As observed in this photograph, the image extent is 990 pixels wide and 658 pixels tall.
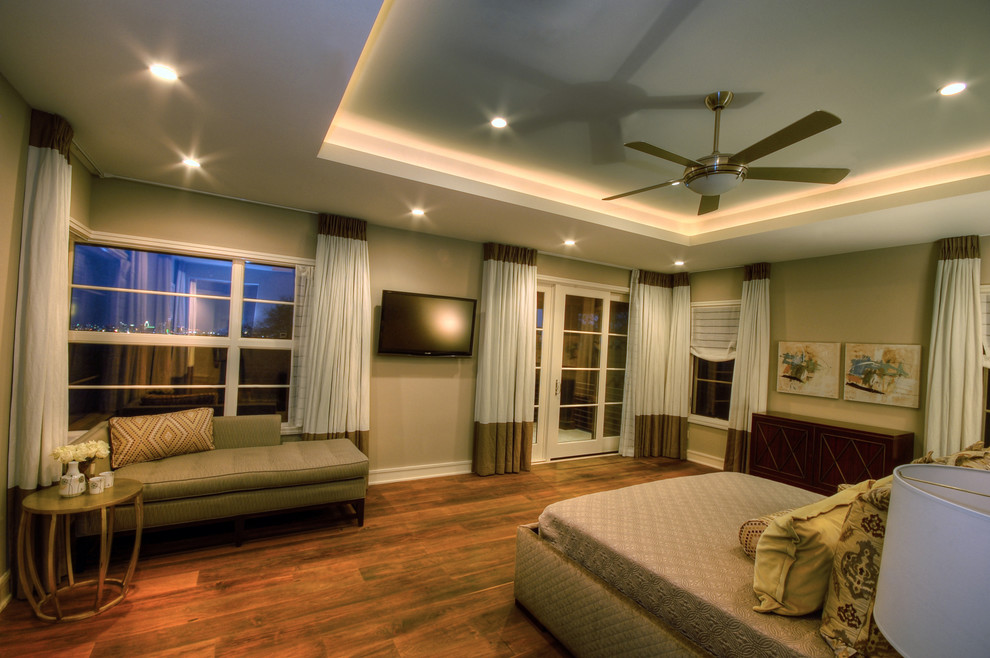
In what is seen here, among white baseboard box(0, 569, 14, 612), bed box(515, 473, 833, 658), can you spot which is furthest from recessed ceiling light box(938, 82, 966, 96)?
white baseboard box(0, 569, 14, 612)

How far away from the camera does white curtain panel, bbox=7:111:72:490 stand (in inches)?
90.5

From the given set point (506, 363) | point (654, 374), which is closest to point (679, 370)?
point (654, 374)

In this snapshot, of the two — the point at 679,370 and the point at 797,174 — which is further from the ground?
the point at 797,174

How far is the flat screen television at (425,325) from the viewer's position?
4.41 m

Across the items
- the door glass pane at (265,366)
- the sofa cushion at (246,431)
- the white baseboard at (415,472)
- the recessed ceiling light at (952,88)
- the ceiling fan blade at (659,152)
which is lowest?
the white baseboard at (415,472)

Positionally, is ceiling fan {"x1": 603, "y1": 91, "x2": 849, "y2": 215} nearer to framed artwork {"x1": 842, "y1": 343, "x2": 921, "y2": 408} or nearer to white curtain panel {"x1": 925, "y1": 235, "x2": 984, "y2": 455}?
white curtain panel {"x1": 925, "y1": 235, "x2": 984, "y2": 455}

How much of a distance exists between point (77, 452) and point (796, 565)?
10.9ft

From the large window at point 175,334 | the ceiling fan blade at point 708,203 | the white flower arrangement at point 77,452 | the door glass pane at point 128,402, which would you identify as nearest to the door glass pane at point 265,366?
the large window at point 175,334

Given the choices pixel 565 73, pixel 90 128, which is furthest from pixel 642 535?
pixel 90 128

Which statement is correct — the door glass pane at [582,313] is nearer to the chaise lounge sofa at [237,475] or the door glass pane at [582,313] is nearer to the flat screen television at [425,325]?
the flat screen television at [425,325]

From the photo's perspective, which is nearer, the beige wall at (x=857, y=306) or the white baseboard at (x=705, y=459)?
the beige wall at (x=857, y=306)

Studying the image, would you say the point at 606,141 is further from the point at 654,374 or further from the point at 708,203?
the point at 654,374

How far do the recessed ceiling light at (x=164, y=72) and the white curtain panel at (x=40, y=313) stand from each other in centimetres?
92

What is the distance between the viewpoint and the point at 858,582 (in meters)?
1.36
